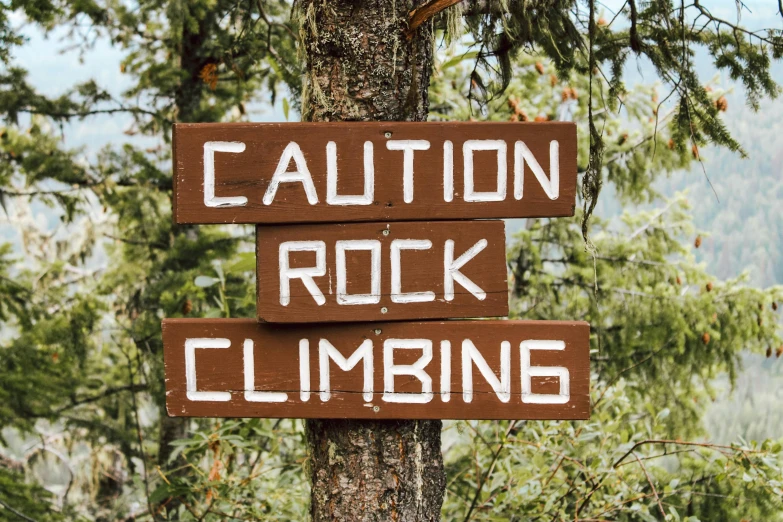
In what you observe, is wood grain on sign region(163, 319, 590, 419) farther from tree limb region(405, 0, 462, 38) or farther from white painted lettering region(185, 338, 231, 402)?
tree limb region(405, 0, 462, 38)

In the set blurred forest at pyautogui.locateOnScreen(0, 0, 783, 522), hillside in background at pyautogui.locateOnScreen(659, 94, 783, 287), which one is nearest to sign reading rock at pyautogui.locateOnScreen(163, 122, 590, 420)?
blurred forest at pyautogui.locateOnScreen(0, 0, 783, 522)

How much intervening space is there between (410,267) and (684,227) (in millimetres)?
6329

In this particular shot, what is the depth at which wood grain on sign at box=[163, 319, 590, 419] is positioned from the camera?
2.02m

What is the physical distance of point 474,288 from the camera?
6.64 ft

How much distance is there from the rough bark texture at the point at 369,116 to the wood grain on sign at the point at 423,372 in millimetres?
126

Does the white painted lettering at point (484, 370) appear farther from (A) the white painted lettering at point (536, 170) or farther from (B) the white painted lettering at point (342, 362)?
(A) the white painted lettering at point (536, 170)

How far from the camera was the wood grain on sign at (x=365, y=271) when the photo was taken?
201 cm

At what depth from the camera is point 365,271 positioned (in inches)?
79.3

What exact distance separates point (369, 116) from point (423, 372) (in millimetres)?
734

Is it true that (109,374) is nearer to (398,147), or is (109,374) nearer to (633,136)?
(633,136)

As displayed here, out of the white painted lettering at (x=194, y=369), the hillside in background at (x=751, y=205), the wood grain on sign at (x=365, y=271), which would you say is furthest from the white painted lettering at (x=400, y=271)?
the hillside in background at (x=751, y=205)

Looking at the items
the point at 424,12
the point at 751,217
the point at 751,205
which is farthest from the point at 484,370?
the point at 751,205

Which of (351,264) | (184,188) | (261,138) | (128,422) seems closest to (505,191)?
(351,264)

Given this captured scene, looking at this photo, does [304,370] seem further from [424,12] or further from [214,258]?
[214,258]
